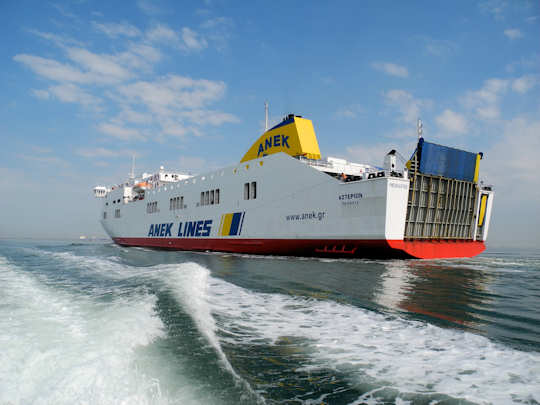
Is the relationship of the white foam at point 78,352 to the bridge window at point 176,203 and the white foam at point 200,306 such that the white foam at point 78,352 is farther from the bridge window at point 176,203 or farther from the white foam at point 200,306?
the bridge window at point 176,203

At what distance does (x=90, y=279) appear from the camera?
338 inches

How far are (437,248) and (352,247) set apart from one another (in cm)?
457

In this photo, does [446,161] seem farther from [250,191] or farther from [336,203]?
[250,191]

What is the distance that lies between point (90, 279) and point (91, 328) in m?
5.17

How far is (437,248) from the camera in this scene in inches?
632

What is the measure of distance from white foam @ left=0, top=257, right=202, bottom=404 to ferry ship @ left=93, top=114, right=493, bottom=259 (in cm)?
1086

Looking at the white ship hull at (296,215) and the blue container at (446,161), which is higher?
the blue container at (446,161)

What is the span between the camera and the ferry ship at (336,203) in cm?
1437

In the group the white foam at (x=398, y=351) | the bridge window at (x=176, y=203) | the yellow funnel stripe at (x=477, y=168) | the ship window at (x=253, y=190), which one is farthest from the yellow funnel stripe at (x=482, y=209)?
the bridge window at (x=176, y=203)

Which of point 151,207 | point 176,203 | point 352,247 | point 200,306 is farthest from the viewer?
point 151,207

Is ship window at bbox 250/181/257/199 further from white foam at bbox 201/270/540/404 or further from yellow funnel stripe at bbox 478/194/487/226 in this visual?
white foam at bbox 201/270/540/404

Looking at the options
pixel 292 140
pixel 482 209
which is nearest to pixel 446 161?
pixel 482 209

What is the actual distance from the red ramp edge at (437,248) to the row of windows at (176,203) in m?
16.5

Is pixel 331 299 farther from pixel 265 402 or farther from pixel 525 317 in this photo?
pixel 265 402
